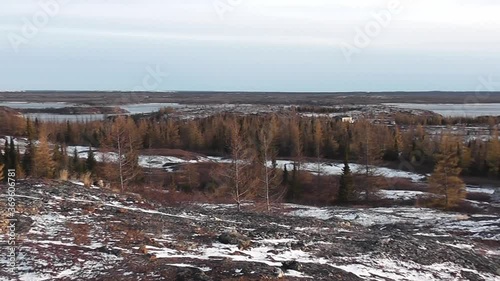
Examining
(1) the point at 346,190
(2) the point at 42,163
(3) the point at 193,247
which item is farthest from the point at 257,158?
(3) the point at 193,247

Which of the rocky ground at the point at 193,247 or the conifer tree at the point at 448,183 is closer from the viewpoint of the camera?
the rocky ground at the point at 193,247

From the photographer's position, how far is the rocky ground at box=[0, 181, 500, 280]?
1087 centimetres

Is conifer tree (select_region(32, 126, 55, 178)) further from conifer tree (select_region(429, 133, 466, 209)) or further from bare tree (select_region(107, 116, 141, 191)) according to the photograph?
conifer tree (select_region(429, 133, 466, 209))

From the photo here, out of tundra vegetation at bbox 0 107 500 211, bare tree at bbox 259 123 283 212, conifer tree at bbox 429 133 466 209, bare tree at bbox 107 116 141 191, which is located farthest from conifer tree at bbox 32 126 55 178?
conifer tree at bbox 429 133 466 209

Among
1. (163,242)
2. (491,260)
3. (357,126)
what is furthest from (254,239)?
(357,126)

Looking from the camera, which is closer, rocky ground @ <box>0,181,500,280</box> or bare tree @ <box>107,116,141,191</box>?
rocky ground @ <box>0,181,500,280</box>

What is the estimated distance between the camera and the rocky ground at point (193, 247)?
10.9m

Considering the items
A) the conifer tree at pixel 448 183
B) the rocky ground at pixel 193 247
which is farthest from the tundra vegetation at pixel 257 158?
the rocky ground at pixel 193 247

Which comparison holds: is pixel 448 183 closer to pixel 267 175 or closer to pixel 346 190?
pixel 346 190

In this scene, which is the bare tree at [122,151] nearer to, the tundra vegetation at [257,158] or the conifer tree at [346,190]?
the tundra vegetation at [257,158]

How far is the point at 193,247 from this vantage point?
13.3 metres

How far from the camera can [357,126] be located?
85312 mm

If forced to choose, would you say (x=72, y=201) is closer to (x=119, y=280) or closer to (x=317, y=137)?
(x=119, y=280)

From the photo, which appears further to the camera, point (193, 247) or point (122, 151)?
point (122, 151)
